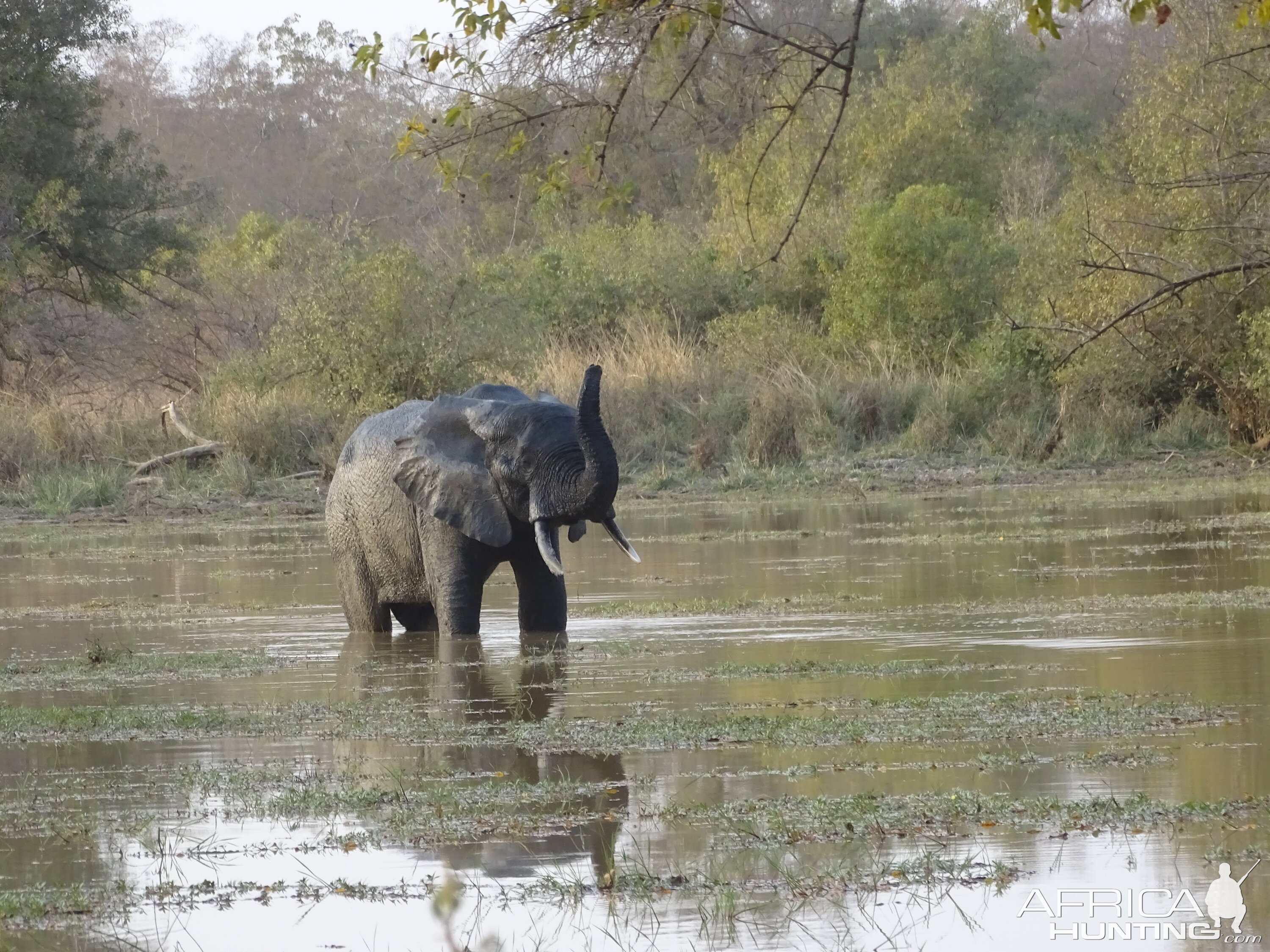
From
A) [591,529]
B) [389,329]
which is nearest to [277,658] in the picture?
[591,529]

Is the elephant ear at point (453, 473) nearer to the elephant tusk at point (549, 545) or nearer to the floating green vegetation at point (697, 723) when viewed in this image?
the elephant tusk at point (549, 545)

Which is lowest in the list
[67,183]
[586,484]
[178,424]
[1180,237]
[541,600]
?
[541,600]

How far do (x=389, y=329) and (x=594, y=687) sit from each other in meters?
19.4

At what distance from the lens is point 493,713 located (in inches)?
383

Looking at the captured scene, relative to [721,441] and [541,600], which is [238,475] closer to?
[721,441]

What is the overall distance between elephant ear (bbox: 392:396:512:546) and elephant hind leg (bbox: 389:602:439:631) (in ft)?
3.78

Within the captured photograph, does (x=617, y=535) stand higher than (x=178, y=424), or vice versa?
(x=178, y=424)

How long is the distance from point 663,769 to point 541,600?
5.22m

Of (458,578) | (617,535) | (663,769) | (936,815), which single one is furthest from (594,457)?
(936,815)

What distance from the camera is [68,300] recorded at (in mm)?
42188

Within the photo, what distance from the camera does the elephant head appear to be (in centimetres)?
1249

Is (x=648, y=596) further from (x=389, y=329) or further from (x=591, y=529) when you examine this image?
(x=389, y=329)

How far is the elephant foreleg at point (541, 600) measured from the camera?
1302 cm

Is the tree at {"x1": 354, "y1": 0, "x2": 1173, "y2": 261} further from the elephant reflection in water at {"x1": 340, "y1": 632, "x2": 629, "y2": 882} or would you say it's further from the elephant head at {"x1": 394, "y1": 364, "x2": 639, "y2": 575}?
the elephant head at {"x1": 394, "y1": 364, "x2": 639, "y2": 575}
